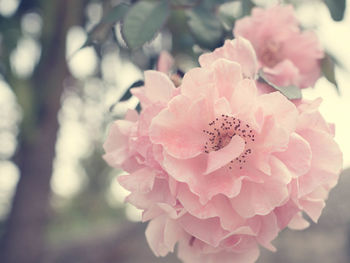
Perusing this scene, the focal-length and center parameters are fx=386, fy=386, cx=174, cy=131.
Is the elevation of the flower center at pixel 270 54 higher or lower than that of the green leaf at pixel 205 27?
lower

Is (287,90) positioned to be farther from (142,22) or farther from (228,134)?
(142,22)

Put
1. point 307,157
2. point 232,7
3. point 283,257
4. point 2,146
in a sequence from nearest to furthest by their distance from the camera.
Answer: point 307,157
point 232,7
point 283,257
point 2,146

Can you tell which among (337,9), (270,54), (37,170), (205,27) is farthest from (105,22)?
(37,170)

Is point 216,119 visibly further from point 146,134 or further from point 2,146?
point 2,146

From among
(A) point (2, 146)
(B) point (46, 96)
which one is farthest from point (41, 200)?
(A) point (2, 146)

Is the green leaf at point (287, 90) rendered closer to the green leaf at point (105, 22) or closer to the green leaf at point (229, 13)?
the green leaf at point (229, 13)

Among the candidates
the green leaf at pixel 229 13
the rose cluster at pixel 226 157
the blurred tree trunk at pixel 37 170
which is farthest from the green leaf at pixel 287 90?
the blurred tree trunk at pixel 37 170

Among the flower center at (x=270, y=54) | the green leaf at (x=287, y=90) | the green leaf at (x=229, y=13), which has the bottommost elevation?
the flower center at (x=270, y=54)
